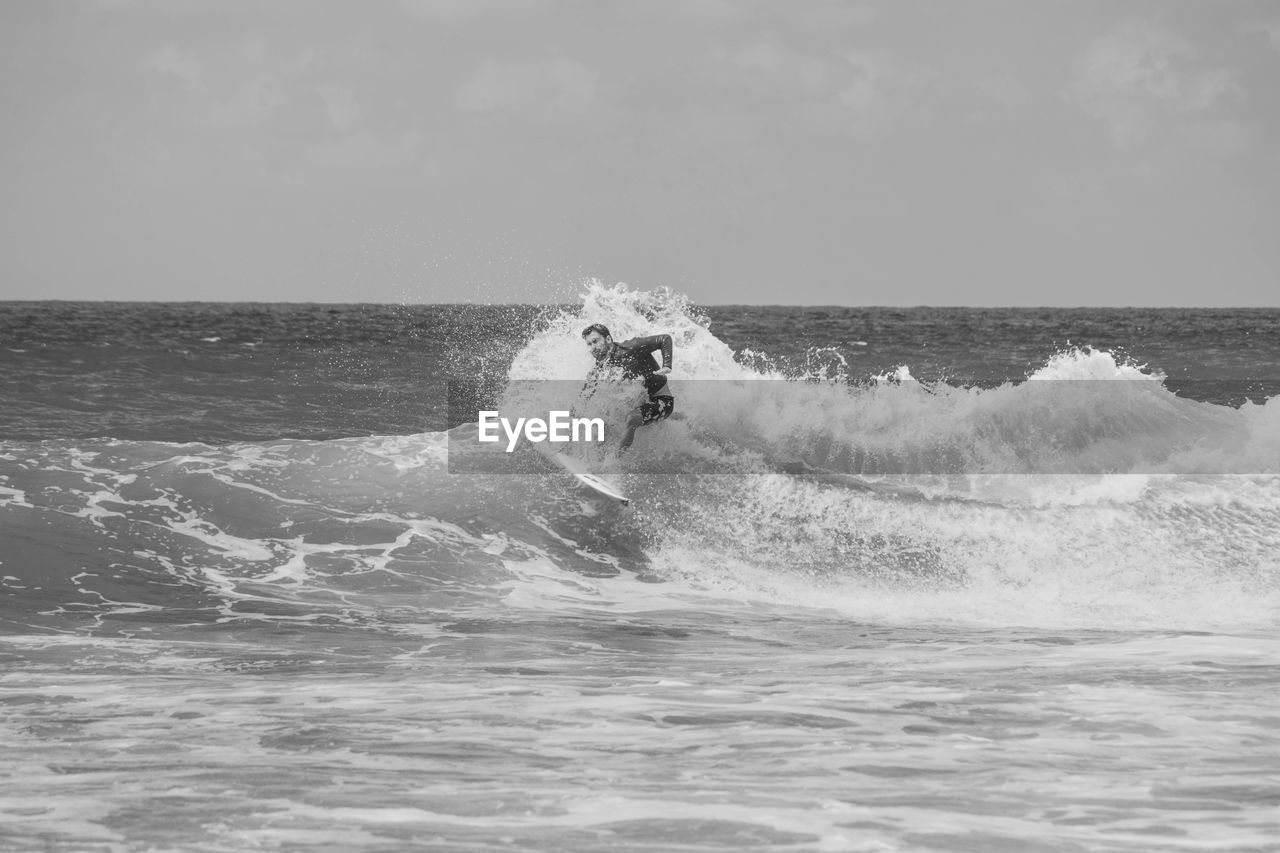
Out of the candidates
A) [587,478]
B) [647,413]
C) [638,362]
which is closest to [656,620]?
[587,478]

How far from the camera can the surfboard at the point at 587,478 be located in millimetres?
13250

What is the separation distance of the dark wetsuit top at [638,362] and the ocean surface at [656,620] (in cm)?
80

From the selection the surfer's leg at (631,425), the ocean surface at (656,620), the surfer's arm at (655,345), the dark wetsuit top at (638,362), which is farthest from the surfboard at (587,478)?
the surfer's arm at (655,345)

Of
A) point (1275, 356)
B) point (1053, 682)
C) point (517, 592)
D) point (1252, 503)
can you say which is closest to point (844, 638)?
point (1053, 682)

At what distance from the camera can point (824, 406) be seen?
15.6 meters

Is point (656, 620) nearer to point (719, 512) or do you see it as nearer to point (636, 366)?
point (719, 512)

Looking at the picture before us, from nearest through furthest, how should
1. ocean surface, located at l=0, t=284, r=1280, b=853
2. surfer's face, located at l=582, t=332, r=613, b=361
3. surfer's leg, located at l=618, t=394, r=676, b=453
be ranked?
ocean surface, located at l=0, t=284, r=1280, b=853 < surfer's face, located at l=582, t=332, r=613, b=361 < surfer's leg, located at l=618, t=394, r=676, b=453

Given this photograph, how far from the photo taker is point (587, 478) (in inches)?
533

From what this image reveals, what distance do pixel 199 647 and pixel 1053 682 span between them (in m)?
5.21

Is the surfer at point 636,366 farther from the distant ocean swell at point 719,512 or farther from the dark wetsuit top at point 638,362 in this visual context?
the distant ocean swell at point 719,512

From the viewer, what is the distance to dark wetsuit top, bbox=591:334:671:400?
13.5 m

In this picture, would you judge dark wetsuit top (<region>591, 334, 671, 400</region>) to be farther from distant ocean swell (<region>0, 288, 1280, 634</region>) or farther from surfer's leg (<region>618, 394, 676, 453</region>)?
distant ocean swell (<region>0, 288, 1280, 634</region>)

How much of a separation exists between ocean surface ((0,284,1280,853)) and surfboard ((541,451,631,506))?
15cm

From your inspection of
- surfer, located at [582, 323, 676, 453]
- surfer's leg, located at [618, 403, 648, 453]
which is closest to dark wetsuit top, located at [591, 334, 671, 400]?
surfer, located at [582, 323, 676, 453]
